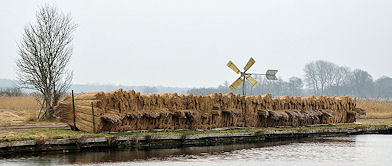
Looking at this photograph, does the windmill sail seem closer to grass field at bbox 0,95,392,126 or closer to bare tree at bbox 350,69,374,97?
grass field at bbox 0,95,392,126

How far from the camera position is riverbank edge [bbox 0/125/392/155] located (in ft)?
57.9

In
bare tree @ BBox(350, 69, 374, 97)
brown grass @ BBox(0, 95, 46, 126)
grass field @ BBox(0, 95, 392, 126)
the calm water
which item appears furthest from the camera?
bare tree @ BBox(350, 69, 374, 97)

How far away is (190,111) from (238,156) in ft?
19.3

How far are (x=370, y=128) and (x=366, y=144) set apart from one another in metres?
7.23

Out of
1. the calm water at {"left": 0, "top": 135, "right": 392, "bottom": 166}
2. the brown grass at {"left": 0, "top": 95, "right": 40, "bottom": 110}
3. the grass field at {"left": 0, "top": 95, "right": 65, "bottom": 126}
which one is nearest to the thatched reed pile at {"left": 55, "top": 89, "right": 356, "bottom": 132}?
the calm water at {"left": 0, "top": 135, "right": 392, "bottom": 166}

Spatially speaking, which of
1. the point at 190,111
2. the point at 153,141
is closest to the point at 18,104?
the point at 190,111

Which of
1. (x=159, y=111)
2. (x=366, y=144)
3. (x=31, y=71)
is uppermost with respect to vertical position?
(x=31, y=71)

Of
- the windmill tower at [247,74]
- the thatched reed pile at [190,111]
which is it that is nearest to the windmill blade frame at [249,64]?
the windmill tower at [247,74]

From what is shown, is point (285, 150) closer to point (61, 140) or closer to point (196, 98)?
point (196, 98)

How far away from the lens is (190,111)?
75.5ft

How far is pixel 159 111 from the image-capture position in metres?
21.9

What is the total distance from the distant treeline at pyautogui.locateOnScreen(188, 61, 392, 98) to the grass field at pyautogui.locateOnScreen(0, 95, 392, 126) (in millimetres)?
62980

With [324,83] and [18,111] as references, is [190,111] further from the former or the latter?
[324,83]

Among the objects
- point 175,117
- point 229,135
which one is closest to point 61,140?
point 175,117
